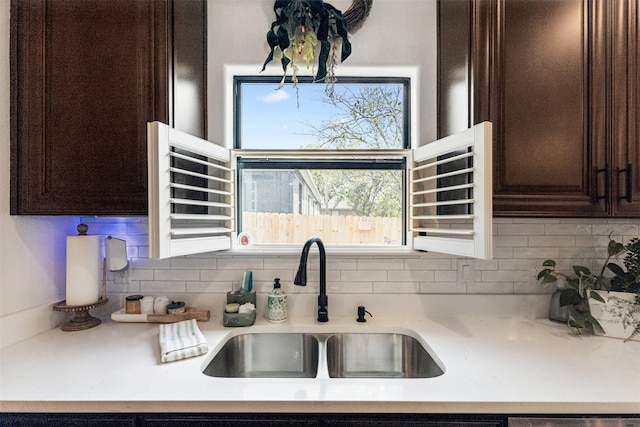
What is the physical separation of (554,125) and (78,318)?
2.22 metres

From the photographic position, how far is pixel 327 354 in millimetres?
1448

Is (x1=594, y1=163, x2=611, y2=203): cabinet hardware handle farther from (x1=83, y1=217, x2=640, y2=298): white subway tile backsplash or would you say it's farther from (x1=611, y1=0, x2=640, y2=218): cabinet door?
(x1=83, y1=217, x2=640, y2=298): white subway tile backsplash

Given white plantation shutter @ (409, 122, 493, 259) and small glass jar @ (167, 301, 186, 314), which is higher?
white plantation shutter @ (409, 122, 493, 259)

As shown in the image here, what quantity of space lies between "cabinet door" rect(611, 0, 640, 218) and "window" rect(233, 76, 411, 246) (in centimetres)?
85

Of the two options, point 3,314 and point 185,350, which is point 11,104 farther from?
point 185,350

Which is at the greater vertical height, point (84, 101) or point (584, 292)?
point (84, 101)

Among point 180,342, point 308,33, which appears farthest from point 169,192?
point 308,33

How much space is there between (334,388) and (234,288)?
84 centimetres

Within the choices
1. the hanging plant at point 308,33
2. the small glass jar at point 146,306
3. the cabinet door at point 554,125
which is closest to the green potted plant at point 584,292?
the cabinet door at point 554,125

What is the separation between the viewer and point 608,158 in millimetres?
1290

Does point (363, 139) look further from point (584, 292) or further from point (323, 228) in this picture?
point (584, 292)

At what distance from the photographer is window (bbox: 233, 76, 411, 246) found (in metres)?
1.75

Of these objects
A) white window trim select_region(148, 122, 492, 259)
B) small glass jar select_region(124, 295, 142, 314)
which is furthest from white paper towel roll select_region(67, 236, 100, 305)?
white window trim select_region(148, 122, 492, 259)

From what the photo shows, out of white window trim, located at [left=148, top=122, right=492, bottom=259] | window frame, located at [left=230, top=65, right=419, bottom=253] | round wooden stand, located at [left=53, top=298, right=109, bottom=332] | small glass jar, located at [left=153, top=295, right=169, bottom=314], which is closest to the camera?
white window trim, located at [left=148, top=122, right=492, bottom=259]
